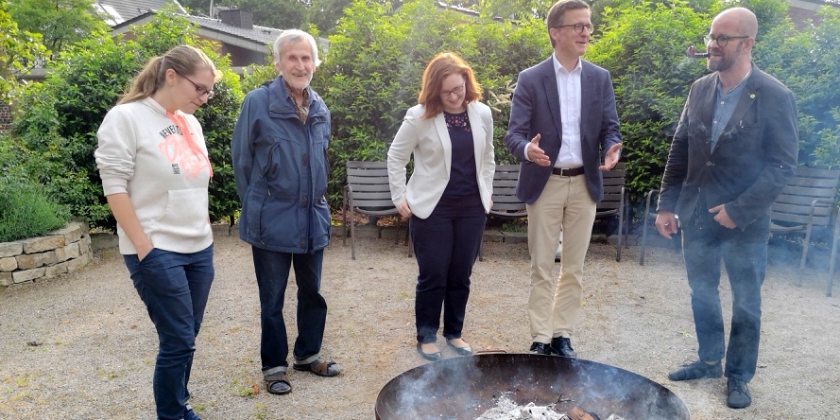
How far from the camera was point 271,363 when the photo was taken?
357 cm

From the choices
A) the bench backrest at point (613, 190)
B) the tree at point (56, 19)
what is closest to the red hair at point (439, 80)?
the bench backrest at point (613, 190)

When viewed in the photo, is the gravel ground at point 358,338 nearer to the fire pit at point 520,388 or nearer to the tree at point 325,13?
the fire pit at point 520,388

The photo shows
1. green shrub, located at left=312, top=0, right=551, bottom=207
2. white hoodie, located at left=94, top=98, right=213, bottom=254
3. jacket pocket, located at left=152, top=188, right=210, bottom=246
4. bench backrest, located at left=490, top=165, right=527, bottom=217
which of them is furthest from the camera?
green shrub, located at left=312, top=0, right=551, bottom=207

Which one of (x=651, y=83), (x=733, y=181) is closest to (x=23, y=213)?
(x=733, y=181)

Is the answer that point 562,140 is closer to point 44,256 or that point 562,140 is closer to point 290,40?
point 290,40

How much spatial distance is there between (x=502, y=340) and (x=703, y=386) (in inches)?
51.9

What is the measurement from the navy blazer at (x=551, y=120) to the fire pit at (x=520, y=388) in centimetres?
119

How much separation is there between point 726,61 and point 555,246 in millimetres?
1387

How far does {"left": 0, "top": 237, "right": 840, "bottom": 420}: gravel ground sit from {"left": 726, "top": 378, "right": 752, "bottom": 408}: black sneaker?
0.05m

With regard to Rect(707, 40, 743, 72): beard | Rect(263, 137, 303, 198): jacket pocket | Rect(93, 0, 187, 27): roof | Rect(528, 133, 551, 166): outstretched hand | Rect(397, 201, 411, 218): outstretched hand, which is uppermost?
Rect(93, 0, 187, 27): roof

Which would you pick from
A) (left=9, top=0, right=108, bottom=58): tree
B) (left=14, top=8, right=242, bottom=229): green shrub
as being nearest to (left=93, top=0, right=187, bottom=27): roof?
(left=9, top=0, right=108, bottom=58): tree

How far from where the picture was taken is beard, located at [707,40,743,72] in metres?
3.14

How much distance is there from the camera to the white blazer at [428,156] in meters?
3.67

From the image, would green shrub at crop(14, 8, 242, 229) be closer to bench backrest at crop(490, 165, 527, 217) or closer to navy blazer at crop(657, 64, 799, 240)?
bench backrest at crop(490, 165, 527, 217)
